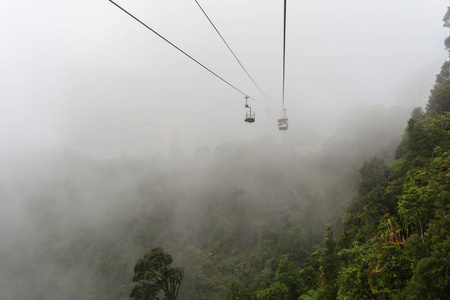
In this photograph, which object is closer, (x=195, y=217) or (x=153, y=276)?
(x=153, y=276)

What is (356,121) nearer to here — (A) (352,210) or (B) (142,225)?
(A) (352,210)

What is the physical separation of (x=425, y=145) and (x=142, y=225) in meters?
60.9

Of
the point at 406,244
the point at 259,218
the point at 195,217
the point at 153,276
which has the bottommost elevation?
the point at 195,217

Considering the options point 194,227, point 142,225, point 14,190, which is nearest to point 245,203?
point 194,227

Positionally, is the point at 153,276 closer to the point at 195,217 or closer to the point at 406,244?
the point at 406,244

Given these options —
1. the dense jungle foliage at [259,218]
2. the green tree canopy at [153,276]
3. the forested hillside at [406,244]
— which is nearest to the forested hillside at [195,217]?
the dense jungle foliage at [259,218]

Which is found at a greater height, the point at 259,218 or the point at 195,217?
the point at 259,218

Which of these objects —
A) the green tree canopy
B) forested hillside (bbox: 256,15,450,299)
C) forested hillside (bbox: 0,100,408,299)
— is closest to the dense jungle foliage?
forested hillside (bbox: 256,15,450,299)

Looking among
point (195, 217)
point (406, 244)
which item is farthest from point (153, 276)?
point (195, 217)

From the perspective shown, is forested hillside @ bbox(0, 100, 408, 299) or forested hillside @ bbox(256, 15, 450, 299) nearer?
forested hillside @ bbox(256, 15, 450, 299)

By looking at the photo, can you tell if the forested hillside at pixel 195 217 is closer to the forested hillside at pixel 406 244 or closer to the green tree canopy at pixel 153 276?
the green tree canopy at pixel 153 276

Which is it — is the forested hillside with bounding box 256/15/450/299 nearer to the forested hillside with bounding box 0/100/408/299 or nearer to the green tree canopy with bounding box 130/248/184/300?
the green tree canopy with bounding box 130/248/184/300

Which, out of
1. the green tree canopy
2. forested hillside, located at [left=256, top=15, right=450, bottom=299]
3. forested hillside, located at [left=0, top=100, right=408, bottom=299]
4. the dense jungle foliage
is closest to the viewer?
forested hillside, located at [left=256, top=15, right=450, bottom=299]

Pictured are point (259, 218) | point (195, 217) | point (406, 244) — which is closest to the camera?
point (406, 244)
